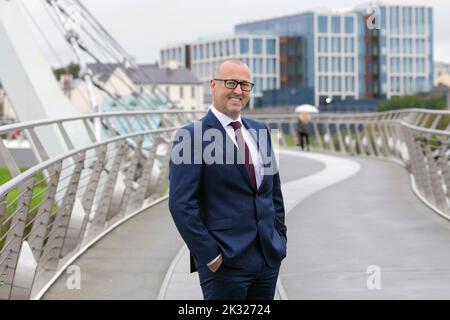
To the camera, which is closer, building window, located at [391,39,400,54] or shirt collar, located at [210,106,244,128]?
shirt collar, located at [210,106,244,128]

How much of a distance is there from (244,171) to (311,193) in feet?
40.7

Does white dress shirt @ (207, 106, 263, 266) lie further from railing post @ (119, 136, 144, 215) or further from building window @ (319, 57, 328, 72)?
building window @ (319, 57, 328, 72)

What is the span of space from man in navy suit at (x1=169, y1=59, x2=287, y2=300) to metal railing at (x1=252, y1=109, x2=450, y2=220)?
25.7 ft

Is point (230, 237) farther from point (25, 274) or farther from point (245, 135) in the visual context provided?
point (25, 274)

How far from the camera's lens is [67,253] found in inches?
400

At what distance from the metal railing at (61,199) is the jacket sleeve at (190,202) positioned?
176cm

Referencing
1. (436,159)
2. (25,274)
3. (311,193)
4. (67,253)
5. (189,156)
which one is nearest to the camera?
(189,156)

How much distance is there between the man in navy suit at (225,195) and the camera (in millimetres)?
4832

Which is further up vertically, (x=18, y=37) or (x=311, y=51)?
(x=18, y=37)

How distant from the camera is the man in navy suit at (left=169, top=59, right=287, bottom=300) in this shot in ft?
15.9

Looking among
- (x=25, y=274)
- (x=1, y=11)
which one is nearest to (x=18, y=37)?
(x=1, y=11)

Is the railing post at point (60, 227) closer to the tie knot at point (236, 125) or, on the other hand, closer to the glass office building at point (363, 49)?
the tie knot at point (236, 125)
